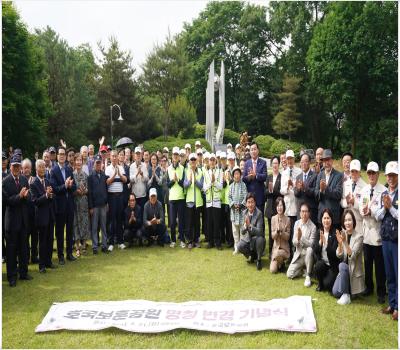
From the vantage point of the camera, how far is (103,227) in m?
8.97

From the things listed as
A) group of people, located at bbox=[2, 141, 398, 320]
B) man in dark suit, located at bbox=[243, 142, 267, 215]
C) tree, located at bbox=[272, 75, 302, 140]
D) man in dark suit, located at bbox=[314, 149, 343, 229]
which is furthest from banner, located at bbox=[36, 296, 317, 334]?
tree, located at bbox=[272, 75, 302, 140]

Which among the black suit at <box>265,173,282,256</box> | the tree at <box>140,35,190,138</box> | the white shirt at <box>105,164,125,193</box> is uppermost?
the tree at <box>140,35,190,138</box>

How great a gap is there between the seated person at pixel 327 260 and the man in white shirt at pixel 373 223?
476mm

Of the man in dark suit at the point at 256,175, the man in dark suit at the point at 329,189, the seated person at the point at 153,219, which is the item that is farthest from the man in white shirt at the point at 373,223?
the seated person at the point at 153,219

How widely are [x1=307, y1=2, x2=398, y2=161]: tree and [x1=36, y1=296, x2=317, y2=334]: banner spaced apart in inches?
969

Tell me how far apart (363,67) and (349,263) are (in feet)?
84.4

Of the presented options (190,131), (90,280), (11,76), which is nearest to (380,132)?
(190,131)

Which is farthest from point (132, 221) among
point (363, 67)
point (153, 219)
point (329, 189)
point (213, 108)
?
point (363, 67)

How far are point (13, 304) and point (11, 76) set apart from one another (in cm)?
2023

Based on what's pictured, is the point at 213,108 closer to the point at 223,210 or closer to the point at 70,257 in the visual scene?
the point at 223,210

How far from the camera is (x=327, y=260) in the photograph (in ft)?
21.5

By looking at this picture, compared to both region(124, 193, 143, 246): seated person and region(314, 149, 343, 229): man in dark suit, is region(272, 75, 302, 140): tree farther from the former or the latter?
region(314, 149, 343, 229): man in dark suit

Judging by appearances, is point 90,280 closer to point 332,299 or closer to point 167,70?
point 332,299

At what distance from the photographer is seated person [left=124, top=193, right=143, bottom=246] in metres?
9.34
